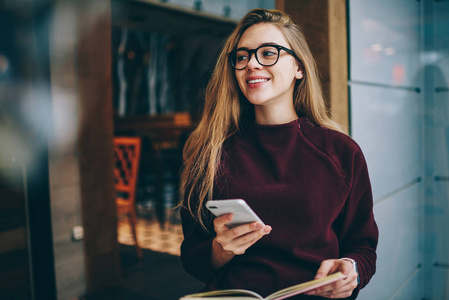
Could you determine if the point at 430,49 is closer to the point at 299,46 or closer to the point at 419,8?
the point at 419,8

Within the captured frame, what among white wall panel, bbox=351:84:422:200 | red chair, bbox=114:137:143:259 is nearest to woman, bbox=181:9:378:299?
white wall panel, bbox=351:84:422:200

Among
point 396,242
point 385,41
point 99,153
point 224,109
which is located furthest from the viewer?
point 99,153

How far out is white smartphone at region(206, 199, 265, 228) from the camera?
758 mm

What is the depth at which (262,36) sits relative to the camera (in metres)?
1.05

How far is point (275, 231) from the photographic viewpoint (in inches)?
39.2

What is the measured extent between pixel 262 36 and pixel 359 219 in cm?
59

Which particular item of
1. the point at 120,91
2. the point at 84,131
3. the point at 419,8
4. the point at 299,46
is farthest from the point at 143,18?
the point at 299,46

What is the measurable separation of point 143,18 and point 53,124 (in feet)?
15.7

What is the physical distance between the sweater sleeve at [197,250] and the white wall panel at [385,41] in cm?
98

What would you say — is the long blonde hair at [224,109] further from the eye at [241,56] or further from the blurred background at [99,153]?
the blurred background at [99,153]

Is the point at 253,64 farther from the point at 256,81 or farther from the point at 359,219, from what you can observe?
the point at 359,219

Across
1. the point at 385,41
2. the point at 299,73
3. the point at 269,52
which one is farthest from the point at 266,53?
the point at 385,41

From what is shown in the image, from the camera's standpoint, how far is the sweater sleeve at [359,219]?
3.51 ft

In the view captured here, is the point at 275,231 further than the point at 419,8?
No
